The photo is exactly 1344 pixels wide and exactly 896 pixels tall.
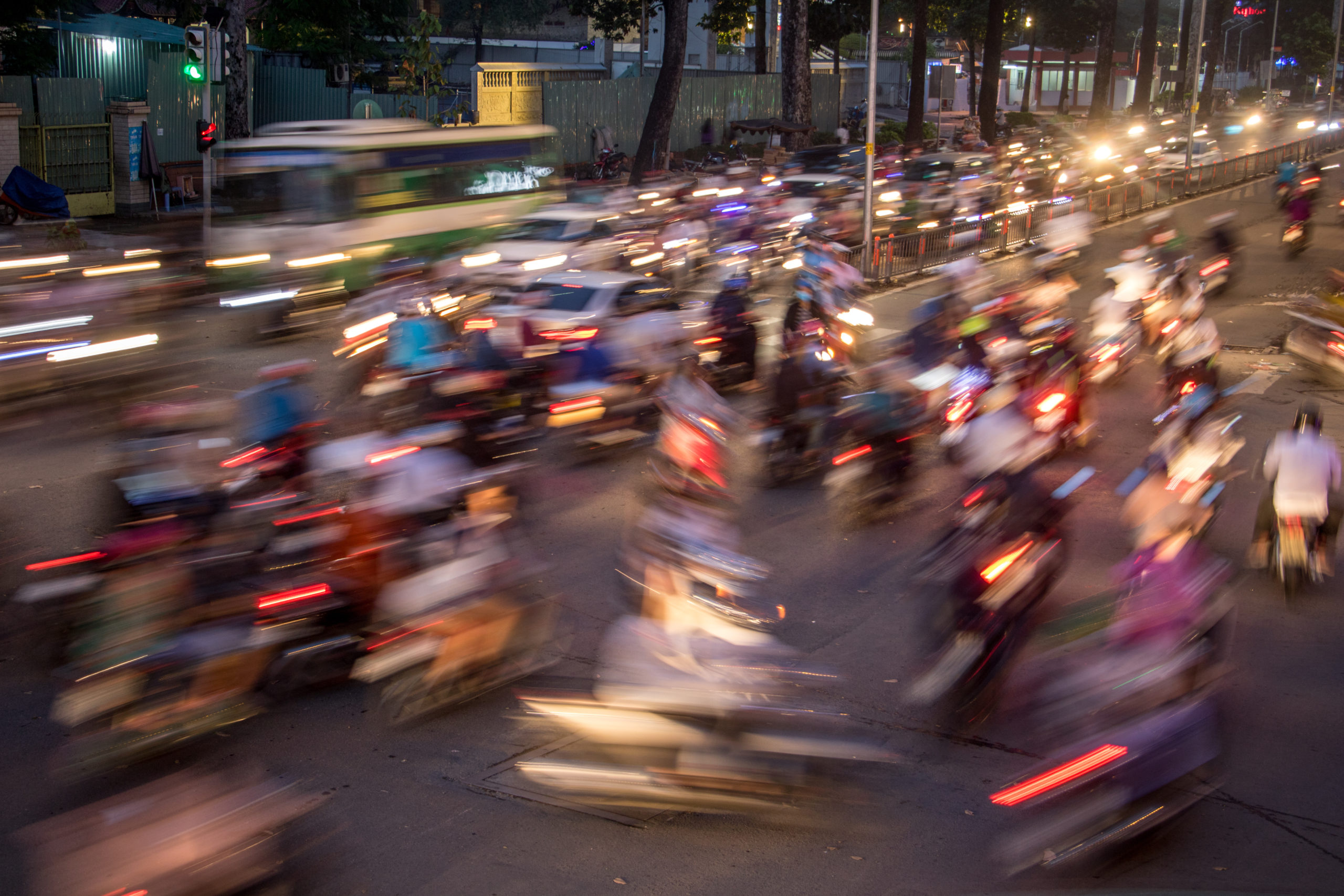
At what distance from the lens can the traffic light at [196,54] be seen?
65.4 ft

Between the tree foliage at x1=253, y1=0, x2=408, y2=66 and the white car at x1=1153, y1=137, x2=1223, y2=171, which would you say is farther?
the tree foliage at x1=253, y1=0, x2=408, y2=66

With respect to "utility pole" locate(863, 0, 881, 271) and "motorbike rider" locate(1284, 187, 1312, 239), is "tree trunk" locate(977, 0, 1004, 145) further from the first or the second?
"utility pole" locate(863, 0, 881, 271)

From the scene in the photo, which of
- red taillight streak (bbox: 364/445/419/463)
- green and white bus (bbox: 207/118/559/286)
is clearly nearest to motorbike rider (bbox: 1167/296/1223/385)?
red taillight streak (bbox: 364/445/419/463)

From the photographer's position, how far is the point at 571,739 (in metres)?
7.09

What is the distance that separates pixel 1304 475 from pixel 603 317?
25.5 ft

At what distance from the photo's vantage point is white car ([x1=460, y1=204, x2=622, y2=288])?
18609mm

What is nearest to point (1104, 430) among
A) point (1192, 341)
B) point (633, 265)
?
point (1192, 341)

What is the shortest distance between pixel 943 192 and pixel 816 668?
71.3 ft

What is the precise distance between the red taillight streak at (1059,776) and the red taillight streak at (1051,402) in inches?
264

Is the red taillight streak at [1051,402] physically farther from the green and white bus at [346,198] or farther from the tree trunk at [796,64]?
the tree trunk at [796,64]

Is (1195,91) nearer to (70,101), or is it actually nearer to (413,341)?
(70,101)

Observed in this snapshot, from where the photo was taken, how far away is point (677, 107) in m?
45.5

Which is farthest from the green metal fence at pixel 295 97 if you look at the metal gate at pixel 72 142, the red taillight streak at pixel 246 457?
the red taillight streak at pixel 246 457

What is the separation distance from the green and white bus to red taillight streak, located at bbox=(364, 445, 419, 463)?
10.1 m
